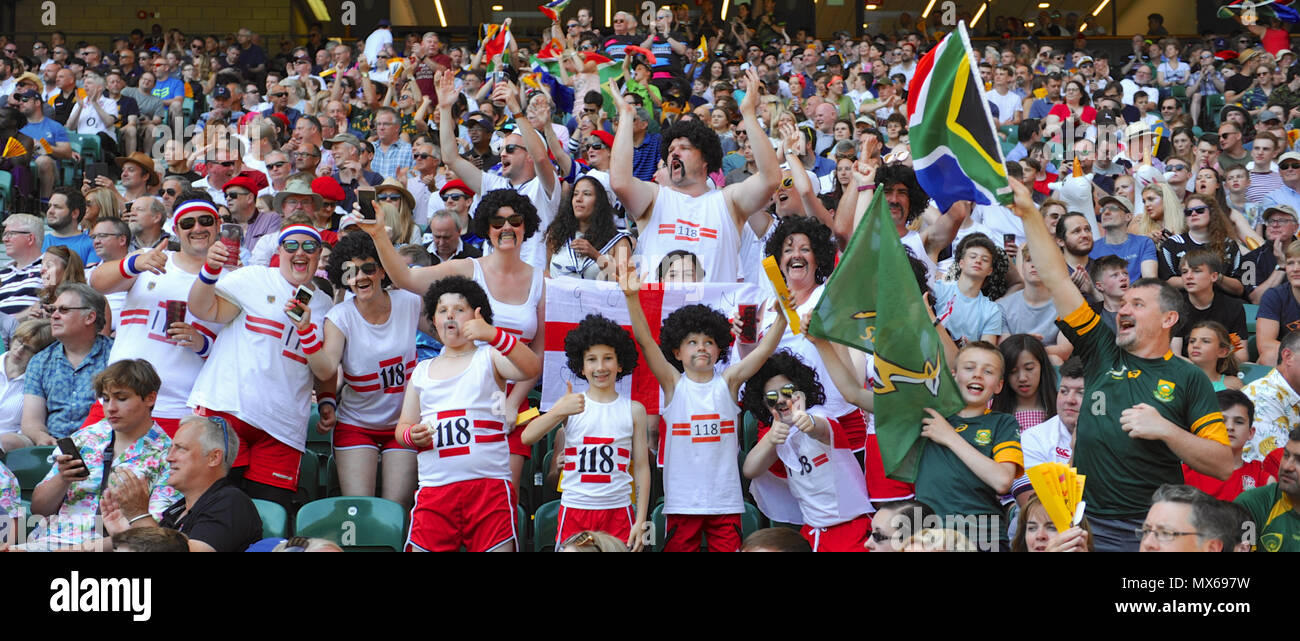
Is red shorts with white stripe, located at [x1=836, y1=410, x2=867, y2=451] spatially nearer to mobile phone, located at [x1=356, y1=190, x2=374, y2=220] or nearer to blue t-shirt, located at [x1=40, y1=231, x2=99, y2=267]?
mobile phone, located at [x1=356, y1=190, x2=374, y2=220]

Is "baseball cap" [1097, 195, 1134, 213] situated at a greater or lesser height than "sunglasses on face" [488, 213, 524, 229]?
greater

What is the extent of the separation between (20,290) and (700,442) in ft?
14.2

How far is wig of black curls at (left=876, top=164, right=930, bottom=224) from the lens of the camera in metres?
7.40

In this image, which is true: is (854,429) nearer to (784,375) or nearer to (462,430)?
(784,375)

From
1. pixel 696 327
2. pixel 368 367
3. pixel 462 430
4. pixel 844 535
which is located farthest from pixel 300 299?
pixel 844 535

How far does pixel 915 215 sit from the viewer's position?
308 inches

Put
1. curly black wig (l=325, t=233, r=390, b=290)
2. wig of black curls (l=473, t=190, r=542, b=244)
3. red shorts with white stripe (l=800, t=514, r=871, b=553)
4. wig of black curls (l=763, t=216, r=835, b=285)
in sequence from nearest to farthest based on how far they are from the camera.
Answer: red shorts with white stripe (l=800, t=514, r=871, b=553) → curly black wig (l=325, t=233, r=390, b=290) → wig of black curls (l=763, t=216, r=835, b=285) → wig of black curls (l=473, t=190, r=542, b=244)

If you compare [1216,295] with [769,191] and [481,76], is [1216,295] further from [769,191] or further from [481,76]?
[481,76]

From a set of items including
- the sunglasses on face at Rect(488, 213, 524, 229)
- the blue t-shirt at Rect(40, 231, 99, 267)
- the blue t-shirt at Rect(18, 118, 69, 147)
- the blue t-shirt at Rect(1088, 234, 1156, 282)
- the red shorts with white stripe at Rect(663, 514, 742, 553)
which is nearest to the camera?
the red shorts with white stripe at Rect(663, 514, 742, 553)

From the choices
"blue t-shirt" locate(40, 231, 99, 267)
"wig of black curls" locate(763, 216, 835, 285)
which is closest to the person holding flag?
"wig of black curls" locate(763, 216, 835, 285)

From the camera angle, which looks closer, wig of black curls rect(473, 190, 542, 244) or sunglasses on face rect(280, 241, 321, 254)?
sunglasses on face rect(280, 241, 321, 254)

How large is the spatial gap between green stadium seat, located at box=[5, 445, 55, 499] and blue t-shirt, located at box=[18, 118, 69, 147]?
7700mm

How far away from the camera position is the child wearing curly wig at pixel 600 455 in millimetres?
5492
